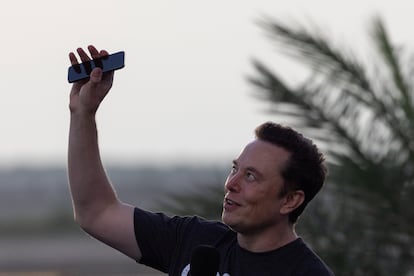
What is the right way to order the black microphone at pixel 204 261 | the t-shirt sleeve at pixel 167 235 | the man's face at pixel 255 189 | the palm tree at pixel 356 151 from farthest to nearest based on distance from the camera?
the palm tree at pixel 356 151
the t-shirt sleeve at pixel 167 235
the man's face at pixel 255 189
the black microphone at pixel 204 261

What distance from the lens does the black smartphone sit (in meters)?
5.61

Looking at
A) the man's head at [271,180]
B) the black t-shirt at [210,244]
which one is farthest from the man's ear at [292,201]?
the black t-shirt at [210,244]

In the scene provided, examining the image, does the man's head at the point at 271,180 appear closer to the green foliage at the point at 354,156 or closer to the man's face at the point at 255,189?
the man's face at the point at 255,189

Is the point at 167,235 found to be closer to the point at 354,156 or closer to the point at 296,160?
the point at 296,160

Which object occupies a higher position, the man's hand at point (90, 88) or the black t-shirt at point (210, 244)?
the man's hand at point (90, 88)

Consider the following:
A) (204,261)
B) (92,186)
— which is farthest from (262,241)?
(92,186)

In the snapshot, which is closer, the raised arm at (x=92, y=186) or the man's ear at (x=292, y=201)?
the man's ear at (x=292, y=201)

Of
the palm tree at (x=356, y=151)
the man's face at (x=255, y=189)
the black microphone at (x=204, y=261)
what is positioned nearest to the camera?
the black microphone at (x=204, y=261)

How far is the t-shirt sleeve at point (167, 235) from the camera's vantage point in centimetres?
571

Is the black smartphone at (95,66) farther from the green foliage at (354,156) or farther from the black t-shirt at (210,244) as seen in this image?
the green foliage at (354,156)

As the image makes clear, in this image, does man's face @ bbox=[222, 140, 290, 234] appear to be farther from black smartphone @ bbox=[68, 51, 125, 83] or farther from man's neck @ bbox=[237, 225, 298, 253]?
black smartphone @ bbox=[68, 51, 125, 83]

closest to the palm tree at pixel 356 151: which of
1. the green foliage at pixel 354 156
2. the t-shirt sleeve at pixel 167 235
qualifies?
the green foliage at pixel 354 156

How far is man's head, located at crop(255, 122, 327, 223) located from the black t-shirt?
19 cm

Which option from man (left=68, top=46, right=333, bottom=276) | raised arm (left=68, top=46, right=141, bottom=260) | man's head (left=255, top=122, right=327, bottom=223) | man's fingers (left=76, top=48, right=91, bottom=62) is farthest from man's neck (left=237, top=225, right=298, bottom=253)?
man's fingers (left=76, top=48, right=91, bottom=62)
